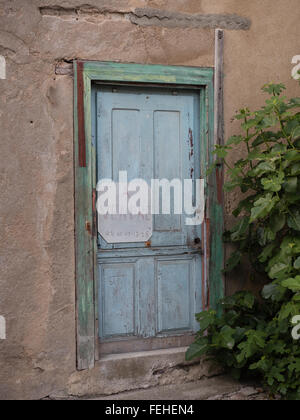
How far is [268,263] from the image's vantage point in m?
3.06

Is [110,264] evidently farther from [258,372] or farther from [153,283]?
[258,372]

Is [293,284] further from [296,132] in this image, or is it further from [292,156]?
[296,132]

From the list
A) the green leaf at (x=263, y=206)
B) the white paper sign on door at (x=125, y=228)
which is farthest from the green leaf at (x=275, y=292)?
the white paper sign on door at (x=125, y=228)

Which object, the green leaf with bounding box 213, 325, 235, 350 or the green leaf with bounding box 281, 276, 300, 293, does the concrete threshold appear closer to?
the green leaf with bounding box 213, 325, 235, 350

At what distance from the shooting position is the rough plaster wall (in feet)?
9.97

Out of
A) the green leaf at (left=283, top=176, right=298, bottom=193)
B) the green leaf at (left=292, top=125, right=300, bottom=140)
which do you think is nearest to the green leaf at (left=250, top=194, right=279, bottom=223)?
the green leaf at (left=283, top=176, right=298, bottom=193)

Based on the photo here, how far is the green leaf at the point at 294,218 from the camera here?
292cm

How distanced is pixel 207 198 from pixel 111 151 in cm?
77

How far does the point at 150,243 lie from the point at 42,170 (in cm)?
92

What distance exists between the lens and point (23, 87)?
10.0 feet

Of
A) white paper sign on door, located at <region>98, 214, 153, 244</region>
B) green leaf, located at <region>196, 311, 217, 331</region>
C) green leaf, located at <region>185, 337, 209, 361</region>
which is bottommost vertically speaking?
green leaf, located at <region>185, 337, 209, 361</region>

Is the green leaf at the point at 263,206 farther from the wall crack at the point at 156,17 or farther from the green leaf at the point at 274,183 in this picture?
the wall crack at the point at 156,17

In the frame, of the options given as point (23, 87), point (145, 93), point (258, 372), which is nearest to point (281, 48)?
point (145, 93)

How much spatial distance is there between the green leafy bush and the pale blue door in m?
0.27
